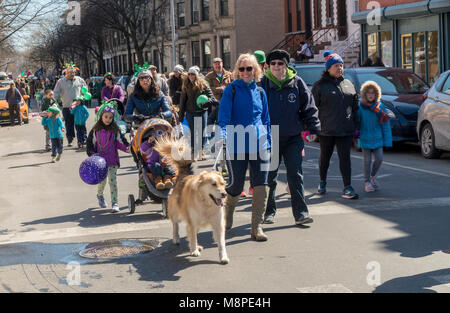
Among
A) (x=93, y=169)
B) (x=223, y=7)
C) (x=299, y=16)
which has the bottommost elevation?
(x=93, y=169)

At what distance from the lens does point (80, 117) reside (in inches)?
705

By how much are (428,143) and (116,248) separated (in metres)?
8.56

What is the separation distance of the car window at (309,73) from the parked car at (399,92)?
171cm

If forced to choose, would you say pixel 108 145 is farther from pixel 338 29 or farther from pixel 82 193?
pixel 338 29

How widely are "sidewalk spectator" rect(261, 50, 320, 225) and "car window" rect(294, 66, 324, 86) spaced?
33.8ft

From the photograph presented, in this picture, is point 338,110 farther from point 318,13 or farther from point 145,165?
point 318,13

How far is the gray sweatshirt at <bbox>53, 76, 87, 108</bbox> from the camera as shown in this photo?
17.9m

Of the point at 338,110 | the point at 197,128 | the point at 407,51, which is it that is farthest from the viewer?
the point at 407,51

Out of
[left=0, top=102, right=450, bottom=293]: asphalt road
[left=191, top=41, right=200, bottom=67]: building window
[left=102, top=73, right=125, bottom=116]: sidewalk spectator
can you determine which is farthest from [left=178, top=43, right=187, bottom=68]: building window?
[left=0, top=102, right=450, bottom=293]: asphalt road

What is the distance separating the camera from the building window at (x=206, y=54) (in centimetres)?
4981

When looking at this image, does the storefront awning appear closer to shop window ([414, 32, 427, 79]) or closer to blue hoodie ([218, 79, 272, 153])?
shop window ([414, 32, 427, 79])

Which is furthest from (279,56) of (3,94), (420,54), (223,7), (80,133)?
(223,7)

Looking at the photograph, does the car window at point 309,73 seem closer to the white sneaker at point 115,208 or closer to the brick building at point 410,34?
the brick building at point 410,34

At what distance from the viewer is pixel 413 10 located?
81.0 ft
